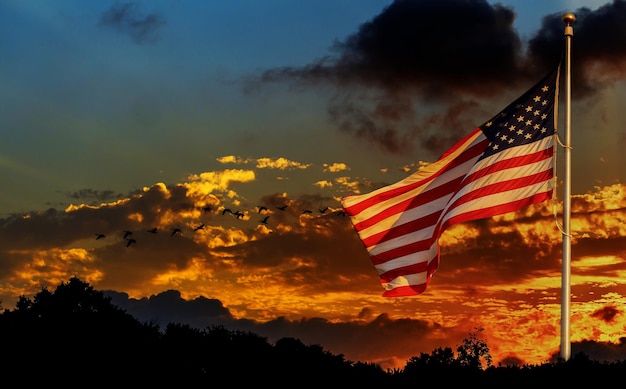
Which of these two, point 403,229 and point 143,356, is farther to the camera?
point 143,356

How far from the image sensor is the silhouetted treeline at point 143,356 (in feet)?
175

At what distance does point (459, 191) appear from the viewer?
101ft

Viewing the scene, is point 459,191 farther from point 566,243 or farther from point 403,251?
point 566,243

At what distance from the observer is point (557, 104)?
30.9 m

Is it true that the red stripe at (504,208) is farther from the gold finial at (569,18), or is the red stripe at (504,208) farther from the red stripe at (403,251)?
the gold finial at (569,18)

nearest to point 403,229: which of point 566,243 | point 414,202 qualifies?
point 414,202

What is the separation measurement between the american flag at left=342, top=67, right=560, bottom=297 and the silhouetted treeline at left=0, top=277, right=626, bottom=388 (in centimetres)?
1523

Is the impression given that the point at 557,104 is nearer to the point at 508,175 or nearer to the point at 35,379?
the point at 508,175

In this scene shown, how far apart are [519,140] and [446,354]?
3989cm

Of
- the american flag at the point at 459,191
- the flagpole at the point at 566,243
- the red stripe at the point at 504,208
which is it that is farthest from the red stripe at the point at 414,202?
the flagpole at the point at 566,243

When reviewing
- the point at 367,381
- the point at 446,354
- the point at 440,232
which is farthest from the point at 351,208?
the point at 446,354

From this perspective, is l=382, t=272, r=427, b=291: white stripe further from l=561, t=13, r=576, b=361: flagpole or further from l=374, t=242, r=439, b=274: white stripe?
l=561, t=13, r=576, b=361: flagpole

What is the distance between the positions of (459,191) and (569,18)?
6715 mm

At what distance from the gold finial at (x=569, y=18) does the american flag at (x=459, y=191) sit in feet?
5.75
